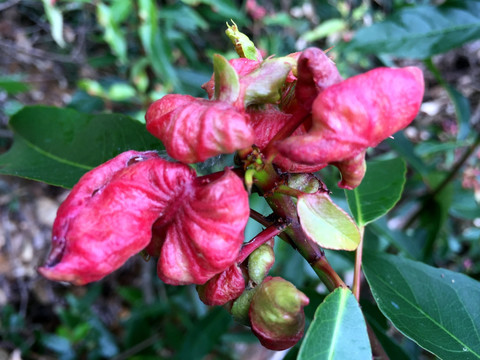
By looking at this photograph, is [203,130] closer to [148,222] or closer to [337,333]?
[148,222]

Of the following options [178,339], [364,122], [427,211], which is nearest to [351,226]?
[364,122]

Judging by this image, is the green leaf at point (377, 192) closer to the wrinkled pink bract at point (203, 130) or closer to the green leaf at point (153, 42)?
the wrinkled pink bract at point (203, 130)

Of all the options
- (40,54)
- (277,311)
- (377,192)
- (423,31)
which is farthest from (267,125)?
(40,54)

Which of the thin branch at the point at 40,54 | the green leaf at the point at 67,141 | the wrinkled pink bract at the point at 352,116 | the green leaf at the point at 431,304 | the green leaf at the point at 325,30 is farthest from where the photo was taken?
the thin branch at the point at 40,54

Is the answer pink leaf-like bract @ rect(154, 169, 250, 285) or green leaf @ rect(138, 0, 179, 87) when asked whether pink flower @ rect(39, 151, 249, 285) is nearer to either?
pink leaf-like bract @ rect(154, 169, 250, 285)

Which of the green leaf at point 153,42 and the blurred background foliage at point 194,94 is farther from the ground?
the green leaf at point 153,42

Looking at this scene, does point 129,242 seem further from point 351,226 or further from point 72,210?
point 351,226

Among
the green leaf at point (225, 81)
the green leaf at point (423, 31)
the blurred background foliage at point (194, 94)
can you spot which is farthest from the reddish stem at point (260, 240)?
the green leaf at point (423, 31)

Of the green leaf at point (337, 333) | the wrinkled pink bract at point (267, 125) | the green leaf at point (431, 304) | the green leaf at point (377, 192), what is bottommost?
the green leaf at point (431, 304)
